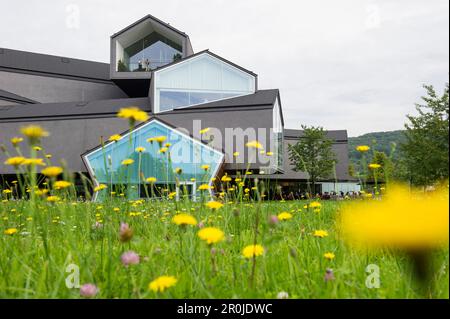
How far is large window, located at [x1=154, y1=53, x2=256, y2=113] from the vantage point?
69.9 feet

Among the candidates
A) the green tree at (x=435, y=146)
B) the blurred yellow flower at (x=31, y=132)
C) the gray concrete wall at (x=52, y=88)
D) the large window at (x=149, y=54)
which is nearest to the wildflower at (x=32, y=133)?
the blurred yellow flower at (x=31, y=132)

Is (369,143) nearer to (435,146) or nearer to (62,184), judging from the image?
(435,146)

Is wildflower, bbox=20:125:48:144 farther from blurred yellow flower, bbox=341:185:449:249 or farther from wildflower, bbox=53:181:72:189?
blurred yellow flower, bbox=341:185:449:249

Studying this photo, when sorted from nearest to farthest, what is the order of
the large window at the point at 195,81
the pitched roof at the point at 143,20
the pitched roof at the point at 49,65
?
A: the large window at the point at 195,81
the pitched roof at the point at 143,20
the pitched roof at the point at 49,65

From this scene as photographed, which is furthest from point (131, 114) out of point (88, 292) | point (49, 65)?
point (49, 65)

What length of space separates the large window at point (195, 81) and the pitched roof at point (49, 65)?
16.1 m

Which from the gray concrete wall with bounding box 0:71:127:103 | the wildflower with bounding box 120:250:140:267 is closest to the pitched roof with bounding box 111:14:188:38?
the gray concrete wall with bounding box 0:71:127:103

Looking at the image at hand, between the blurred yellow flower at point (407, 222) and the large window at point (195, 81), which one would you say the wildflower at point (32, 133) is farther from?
the large window at point (195, 81)

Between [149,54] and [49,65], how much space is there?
14589 mm

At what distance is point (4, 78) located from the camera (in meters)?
31.2

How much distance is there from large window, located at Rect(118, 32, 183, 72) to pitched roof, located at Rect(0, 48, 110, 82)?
31.7ft

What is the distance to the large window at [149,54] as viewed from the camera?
2544 cm

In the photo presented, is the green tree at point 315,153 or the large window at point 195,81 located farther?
the green tree at point 315,153

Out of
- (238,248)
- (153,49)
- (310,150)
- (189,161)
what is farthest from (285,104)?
(238,248)
